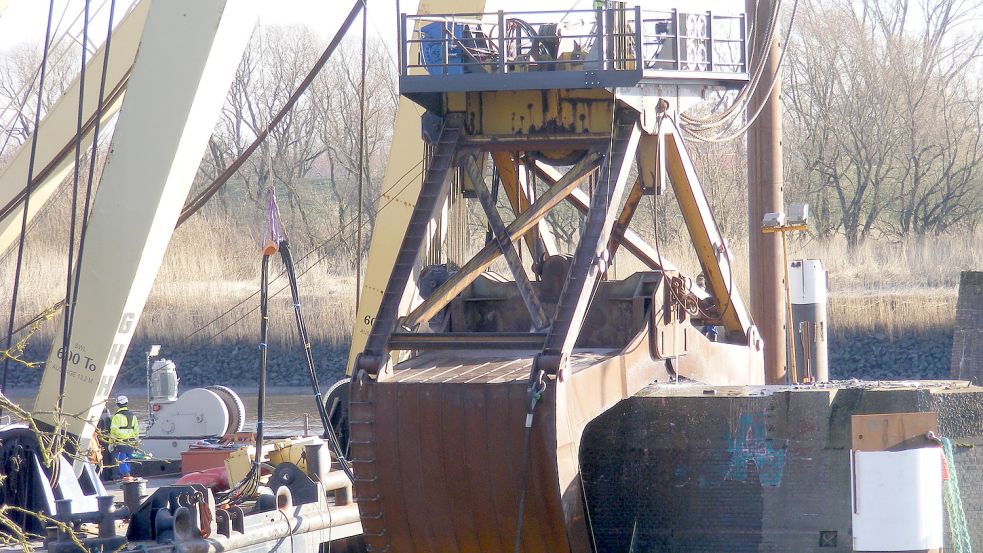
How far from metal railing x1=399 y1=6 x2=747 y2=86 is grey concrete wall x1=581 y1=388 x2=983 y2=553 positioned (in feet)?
10.2

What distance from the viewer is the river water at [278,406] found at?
35562mm

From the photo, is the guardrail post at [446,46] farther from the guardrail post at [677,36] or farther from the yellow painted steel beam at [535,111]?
the guardrail post at [677,36]

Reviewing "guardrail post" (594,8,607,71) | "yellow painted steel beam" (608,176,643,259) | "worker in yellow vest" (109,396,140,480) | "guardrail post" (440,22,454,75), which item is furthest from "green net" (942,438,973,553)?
"worker in yellow vest" (109,396,140,480)

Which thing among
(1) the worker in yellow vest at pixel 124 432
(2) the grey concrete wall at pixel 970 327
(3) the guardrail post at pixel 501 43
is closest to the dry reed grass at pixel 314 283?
(1) the worker in yellow vest at pixel 124 432

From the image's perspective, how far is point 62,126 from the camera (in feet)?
62.1

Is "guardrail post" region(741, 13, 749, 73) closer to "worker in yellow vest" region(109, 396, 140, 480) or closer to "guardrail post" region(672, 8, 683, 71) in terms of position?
"guardrail post" region(672, 8, 683, 71)

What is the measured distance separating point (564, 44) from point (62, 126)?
357 inches

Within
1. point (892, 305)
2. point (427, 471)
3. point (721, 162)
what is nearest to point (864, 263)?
point (892, 305)

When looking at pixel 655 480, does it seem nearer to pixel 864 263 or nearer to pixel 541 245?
pixel 541 245

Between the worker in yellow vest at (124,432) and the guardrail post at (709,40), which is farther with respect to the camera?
the worker in yellow vest at (124,432)

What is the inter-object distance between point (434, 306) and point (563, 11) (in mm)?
2866

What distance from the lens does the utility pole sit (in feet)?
63.2

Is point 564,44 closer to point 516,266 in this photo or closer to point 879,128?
point 516,266

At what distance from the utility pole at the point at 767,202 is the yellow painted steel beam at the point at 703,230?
14.5 ft
